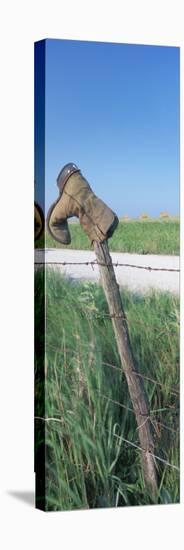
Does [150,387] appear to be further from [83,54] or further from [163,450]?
[83,54]

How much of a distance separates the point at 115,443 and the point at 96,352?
0.58 meters

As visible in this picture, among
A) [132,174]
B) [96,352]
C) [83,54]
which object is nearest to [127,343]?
[96,352]

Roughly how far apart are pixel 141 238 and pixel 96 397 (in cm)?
109

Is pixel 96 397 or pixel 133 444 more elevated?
pixel 96 397

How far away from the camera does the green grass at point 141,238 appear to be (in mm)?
9914

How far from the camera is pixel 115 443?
994cm

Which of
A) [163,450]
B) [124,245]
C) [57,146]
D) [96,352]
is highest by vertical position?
[57,146]

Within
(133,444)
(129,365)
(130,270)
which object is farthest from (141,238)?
(133,444)

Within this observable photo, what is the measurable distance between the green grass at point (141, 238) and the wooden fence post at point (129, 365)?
0.34 feet

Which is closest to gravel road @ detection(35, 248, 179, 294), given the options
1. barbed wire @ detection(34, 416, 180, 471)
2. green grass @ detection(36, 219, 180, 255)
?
green grass @ detection(36, 219, 180, 255)

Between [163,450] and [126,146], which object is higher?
[126,146]

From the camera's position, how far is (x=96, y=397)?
9.88 metres

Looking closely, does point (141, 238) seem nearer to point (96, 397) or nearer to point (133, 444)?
point (96, 397)

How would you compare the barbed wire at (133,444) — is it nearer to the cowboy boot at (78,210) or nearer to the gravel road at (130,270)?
the gravel road at (130,270)
